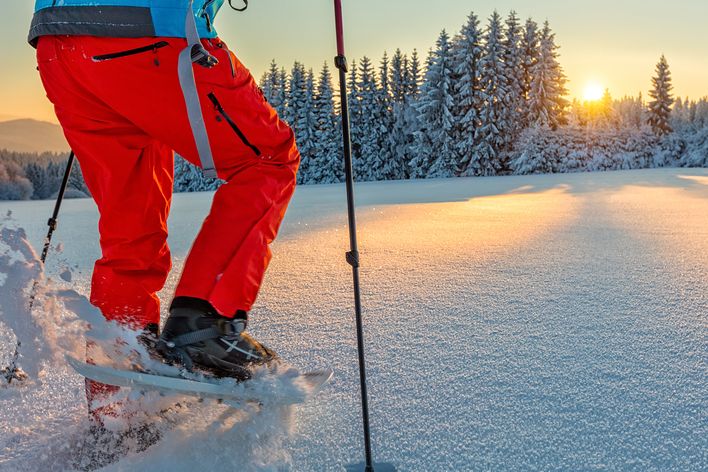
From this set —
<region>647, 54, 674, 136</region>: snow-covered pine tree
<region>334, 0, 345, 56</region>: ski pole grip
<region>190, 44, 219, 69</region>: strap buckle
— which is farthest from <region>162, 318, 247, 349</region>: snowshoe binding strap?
<region>647, 54, 674, 136</region>: snow-covered pine tree

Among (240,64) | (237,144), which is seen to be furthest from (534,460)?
(240,64)

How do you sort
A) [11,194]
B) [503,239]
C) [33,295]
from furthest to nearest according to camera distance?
[11,194] < [503,239] < [33,295]

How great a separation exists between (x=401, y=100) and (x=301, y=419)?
122 feet

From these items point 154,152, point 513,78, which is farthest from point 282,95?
point 154,152

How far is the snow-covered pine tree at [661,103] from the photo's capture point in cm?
3584

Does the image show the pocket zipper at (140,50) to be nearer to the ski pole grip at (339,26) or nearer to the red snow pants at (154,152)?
the red snow pants at (154,152)

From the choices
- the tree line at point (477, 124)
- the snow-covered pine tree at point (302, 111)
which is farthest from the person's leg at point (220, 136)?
the snow-covered pine tree at point (302, 111)

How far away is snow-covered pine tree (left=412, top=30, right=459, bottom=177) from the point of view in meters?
28.9

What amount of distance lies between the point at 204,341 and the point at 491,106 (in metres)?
Answer: 28.9

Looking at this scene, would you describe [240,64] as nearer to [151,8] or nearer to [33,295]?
[151,8]

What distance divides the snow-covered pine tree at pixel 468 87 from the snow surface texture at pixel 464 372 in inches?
1039

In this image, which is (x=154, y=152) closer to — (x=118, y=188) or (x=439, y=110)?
(x=118, y=188)

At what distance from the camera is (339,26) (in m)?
1.39

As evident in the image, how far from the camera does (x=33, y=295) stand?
3.75 feet
